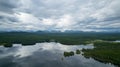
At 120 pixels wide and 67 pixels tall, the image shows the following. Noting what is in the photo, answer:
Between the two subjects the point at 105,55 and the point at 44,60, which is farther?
the point at 105,55

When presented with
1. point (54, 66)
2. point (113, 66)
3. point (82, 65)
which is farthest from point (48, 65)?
point (113, 66)

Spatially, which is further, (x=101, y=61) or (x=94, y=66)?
(x=101, y=61)

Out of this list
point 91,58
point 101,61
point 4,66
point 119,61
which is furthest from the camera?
point 91,58

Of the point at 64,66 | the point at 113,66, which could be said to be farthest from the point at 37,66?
the point at 113,66

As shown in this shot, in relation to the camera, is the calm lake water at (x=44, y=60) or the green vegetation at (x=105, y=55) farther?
the green vegetation at (x=105, y=55)

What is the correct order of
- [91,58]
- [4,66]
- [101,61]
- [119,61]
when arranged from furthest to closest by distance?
[91,58] < [101,61] < [119,61] < [4,66]

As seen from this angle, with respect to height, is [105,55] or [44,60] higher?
[105,55]

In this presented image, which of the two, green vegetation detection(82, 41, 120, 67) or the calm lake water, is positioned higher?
green vegetation detection(82, 41, 120, 67)

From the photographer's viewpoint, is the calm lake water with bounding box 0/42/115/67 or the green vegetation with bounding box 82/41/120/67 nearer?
the calm lake water with bounding box 0/42/115/67

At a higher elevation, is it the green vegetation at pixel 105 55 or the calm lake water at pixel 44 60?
the green vegetation at pixel 105 55

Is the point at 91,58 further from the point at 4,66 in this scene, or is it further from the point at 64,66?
the point at 4,66
